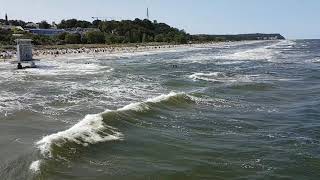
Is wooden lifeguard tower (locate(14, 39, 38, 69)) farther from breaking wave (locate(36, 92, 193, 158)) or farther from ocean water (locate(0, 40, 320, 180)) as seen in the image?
breaking wave (locate(36, 92, 193, 158))

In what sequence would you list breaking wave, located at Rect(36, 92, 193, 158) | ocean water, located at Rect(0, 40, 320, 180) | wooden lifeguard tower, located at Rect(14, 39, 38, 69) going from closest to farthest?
ocean water, located at Rect(0, 40, 320, 180), breaking wave, located at Rect(36, 92, 193, 158), wooden lifeguard tower, located at Rect(14, 39, 38, 69)

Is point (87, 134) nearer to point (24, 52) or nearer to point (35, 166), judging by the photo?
point (35, 166)

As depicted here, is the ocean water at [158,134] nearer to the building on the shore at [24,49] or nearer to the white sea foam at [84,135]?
the white sea foam at [84,135]

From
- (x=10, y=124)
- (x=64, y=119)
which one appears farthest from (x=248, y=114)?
(x=10, y=124)

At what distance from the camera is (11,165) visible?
13898 millimetres

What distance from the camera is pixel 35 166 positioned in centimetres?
1387

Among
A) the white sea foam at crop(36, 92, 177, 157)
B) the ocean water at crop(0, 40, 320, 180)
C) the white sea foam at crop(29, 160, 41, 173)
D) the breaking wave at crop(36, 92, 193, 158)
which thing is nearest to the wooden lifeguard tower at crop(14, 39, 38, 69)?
the ocean water at crop(0, 40, 320, 180)

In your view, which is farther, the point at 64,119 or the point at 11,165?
the point at 64,119

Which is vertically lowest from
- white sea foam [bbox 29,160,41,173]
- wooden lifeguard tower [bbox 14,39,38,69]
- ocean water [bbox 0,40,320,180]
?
ocean water [bbox 0,40,320,180]

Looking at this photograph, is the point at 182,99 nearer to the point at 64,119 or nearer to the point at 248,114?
the point at 248,114

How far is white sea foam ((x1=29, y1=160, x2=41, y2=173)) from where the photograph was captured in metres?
13.5

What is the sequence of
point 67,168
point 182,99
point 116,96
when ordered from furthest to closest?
point 116,96 < point 182,99 < point 67,168

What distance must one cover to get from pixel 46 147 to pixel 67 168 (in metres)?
2.24

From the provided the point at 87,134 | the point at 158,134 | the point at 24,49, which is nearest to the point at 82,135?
the point at 87,134
